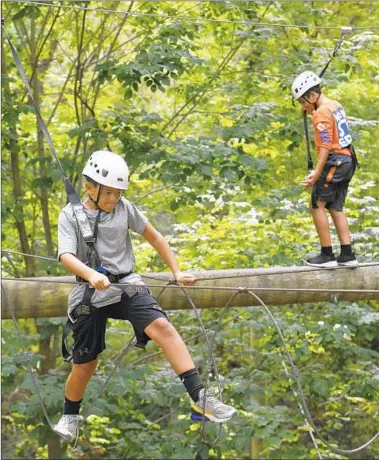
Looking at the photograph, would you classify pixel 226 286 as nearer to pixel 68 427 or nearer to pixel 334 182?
pixel 334 182

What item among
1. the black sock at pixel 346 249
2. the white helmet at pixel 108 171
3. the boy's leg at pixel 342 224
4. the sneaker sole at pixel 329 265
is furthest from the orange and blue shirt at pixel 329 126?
the white helmet at pixel 108 171

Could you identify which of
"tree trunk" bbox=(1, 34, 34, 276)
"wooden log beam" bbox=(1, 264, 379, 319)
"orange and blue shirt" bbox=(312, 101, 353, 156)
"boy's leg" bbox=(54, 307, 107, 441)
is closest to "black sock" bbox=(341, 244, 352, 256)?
"wooden log beam" bbox=(1, 264, 379, 319)

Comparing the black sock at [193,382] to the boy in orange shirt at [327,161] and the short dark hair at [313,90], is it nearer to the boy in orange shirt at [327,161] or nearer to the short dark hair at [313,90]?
the boy in orange shirt at [327,161]

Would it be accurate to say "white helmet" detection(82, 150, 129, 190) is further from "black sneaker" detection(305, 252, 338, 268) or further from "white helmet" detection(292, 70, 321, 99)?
"black sneaker" detection(305, 252, 338, 268)

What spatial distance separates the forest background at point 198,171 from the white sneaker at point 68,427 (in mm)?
2426

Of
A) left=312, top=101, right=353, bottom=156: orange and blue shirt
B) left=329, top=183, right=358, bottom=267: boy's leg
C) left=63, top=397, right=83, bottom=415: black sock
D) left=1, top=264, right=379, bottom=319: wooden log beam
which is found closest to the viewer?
left=63, top=397, right=83, bottom=415: black sock

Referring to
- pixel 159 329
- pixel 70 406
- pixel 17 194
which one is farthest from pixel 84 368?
pixel 17 194

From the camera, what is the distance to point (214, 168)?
26.7ft

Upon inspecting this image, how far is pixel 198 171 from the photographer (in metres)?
7.86

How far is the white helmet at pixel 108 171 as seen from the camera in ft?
14.6

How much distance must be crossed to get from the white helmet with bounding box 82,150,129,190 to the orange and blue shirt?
178 cm

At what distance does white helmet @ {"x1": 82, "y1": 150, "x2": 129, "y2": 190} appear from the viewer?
4.44m

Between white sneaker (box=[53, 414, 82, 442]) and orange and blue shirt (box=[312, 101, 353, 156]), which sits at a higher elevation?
orange and blue shirt (box=[312, 101, 353, 156])

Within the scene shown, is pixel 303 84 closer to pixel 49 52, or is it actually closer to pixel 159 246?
pixel 159 246
